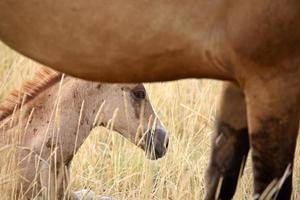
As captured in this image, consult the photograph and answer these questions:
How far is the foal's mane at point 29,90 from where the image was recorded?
20.4 feet

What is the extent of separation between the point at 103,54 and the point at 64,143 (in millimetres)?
2676

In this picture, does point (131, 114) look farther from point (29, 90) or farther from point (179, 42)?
point (179, 42)

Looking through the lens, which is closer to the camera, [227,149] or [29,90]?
[227,149]

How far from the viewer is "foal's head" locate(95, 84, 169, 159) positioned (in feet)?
21.3

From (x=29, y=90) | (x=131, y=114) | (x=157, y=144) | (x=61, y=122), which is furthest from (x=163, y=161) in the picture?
(x=29, y=90)

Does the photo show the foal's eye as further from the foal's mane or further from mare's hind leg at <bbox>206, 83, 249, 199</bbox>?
mare's hind leg at <bbox>206, 83, 249, 199</bbox>

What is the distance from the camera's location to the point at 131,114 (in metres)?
6.68

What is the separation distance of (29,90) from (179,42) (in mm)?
2665

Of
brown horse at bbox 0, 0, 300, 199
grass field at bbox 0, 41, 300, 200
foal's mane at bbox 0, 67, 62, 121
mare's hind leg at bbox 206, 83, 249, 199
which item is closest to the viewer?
brown horse at bbox 0, 0, 300, 199

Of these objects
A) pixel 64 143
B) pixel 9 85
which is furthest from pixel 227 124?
pixel 9 85

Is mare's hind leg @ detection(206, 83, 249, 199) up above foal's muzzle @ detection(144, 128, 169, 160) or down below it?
below

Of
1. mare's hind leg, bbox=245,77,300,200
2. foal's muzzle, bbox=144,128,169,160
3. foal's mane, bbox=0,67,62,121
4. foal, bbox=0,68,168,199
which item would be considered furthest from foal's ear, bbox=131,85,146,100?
mare's hind leg, bbox=245,77,300,200

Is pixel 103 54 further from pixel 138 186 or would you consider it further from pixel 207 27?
pixel 138 186

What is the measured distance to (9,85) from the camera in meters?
8.14
